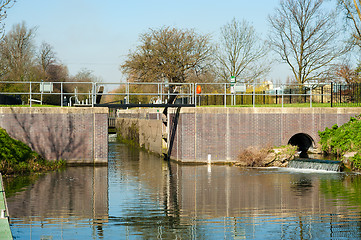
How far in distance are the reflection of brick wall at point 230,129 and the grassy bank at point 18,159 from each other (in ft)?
21.2

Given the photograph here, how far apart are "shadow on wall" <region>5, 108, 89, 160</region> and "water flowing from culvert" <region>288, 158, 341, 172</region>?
1001 cm

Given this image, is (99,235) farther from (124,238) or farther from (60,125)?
(60,125)

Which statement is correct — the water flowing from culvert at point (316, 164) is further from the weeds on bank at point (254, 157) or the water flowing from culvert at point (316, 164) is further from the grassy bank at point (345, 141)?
the weeds on bank at point (254, 157)

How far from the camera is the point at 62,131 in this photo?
25.1 meters

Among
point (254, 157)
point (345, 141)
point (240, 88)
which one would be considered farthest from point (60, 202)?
point (345, 141)

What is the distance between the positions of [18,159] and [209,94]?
9581 millimetres

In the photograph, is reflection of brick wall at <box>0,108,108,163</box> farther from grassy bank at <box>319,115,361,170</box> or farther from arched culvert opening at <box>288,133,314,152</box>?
arched culvert opening at <box>288,133,314,152</box>

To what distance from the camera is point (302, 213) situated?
1409 centimetres

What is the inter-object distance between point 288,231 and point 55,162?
1534 cm

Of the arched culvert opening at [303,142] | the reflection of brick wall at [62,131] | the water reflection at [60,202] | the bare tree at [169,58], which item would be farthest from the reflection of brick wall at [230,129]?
the bare tree at [169,58]

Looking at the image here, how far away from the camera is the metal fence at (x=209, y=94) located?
2637 centimetres

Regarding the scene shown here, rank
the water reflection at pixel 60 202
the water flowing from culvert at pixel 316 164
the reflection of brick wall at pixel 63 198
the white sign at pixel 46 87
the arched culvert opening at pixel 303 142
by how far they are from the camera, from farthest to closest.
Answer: the arched culvert opening at pixel 303 142, the white sign at pixel 46 87, the water flowing from culvert at pixel 316 164, the reflection of brick wall at pixel 63 198, the water reflection at pixel 60 202

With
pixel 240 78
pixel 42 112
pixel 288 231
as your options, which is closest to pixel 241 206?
pixel 288 231

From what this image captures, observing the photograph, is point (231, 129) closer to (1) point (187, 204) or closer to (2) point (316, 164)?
(2) point (316, 164)
